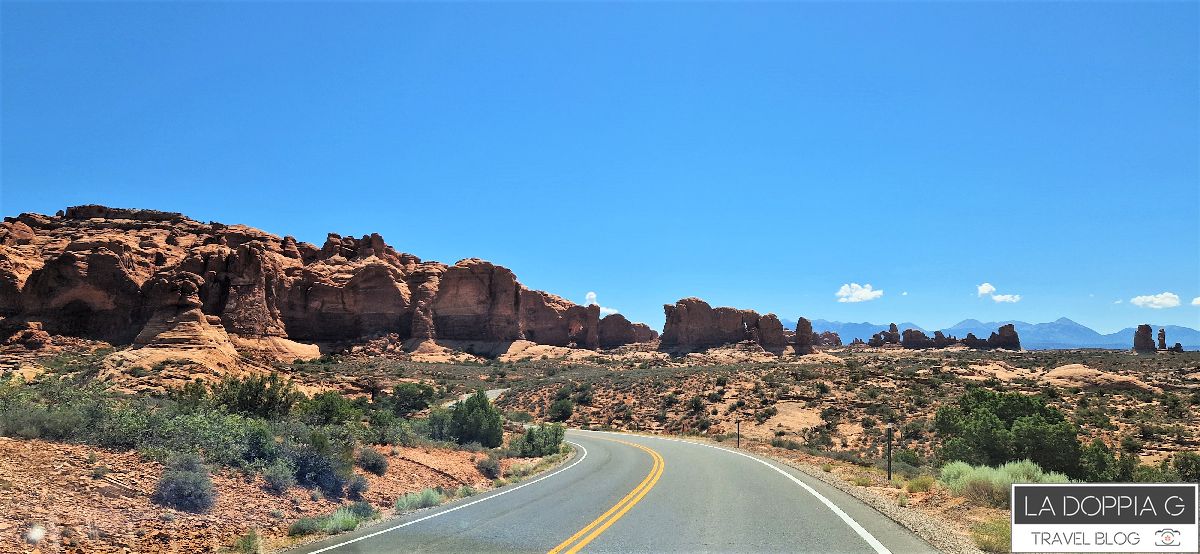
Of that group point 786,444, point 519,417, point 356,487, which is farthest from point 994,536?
point 519,417

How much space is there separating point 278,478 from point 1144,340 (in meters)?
127

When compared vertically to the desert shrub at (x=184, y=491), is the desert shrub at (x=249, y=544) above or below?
below

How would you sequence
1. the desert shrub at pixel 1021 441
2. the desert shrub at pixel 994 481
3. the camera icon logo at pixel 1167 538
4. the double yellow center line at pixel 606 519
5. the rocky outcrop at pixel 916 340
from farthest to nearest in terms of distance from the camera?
the rocky outcrop at pixel 916 340 < the desert shrub at pixel 1021 441 < the desert shrub at pixel 994 481 < the double yellow center line at pixel 606 519 < the camera icon logo at pixel 1167 538

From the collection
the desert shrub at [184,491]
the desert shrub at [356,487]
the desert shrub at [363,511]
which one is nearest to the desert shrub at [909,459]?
the desert shrub at [356,487]

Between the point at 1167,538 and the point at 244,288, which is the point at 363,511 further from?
the point at 244,288

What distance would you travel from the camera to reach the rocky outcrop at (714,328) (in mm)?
96188

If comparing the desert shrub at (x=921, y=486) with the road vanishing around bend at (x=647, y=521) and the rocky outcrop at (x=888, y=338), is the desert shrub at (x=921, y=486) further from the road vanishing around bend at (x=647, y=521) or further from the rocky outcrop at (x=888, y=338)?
the rocky outcrop at (x=888, y=338)

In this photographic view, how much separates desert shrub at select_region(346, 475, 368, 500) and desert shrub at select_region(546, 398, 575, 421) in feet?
100

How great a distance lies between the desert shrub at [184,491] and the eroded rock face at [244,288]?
26870 mm

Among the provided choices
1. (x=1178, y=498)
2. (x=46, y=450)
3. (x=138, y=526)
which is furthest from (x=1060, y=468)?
(x=46, y=450)

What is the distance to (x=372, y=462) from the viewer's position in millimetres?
13758

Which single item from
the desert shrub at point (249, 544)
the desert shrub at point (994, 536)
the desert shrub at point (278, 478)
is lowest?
the desert shrub at point (249, 544)

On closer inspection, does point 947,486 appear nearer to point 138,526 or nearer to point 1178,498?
point 1178,498

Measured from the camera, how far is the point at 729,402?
39625 mm
